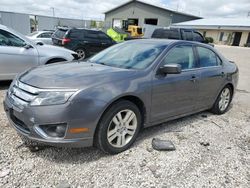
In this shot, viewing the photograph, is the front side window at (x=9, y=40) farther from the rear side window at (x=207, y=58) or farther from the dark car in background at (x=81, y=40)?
the dark car in background at (x=81, y=40)

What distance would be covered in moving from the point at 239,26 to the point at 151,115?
3582cm

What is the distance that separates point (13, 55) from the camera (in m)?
5.67

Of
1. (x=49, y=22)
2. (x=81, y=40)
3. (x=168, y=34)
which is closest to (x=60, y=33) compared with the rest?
(x=81, y=40)

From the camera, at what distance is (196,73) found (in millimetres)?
4094

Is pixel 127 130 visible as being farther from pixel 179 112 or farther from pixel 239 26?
pixel 239 26

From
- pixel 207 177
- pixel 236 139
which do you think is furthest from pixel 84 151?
pixel 236 139

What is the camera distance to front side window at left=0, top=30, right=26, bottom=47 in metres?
5.65

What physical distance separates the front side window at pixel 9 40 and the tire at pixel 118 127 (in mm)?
3932

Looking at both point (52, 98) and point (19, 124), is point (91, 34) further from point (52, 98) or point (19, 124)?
point (52, 98)

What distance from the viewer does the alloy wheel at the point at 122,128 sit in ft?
10.0

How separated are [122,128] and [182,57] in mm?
1674

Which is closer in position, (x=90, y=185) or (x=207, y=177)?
(x=90, y=185)

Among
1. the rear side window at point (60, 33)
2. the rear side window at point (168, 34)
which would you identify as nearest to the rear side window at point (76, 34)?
the rear side window at point (60, 33)

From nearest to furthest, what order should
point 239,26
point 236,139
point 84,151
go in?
point 84,151 < point 236,139 < point 239,26
